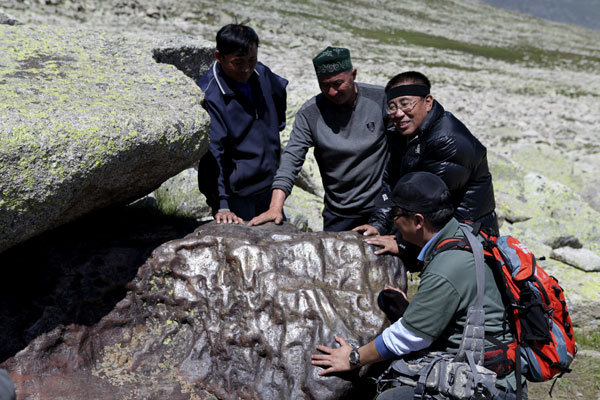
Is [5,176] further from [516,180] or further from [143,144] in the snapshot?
[516,180]

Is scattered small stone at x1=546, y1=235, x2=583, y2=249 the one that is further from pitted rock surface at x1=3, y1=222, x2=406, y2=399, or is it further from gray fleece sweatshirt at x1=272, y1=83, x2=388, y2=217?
pitted rock surface at x1=3, y1=222, x2=406, y2=399

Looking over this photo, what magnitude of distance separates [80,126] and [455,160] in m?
3.42

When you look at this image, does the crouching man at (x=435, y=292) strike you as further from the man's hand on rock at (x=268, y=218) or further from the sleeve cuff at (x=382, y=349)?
the man's hand on rock at (x=268, y=218)

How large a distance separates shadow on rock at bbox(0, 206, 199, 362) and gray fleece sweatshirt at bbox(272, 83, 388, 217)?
1769mm

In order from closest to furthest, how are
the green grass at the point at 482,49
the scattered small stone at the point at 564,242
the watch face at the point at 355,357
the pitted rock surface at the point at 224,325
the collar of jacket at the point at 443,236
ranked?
the collar of jacket at the point at 443,236 → the watch face at the point at 355,357 → the pitted rock surface at the point at 224,325 → the scattered small stone at the point at 564,242 → the green grass at the point at 482,49

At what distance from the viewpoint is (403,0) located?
11356cm

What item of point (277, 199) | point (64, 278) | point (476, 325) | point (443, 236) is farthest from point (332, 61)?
point (64, 278)

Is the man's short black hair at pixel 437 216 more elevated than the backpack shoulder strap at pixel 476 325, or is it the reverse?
the man's short black hair at pixel 437 216

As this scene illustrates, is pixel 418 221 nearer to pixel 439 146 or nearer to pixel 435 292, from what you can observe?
pixel 435 292

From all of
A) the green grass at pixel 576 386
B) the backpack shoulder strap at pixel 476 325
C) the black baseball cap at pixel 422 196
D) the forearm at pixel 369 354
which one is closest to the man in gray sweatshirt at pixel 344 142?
the black baseball cap at pixel 422 196

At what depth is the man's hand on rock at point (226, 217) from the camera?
633 centimetres

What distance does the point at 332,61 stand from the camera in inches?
227

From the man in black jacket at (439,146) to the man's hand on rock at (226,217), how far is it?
183cm

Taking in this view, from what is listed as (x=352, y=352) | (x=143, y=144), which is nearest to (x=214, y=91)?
(x=143, y=144)
